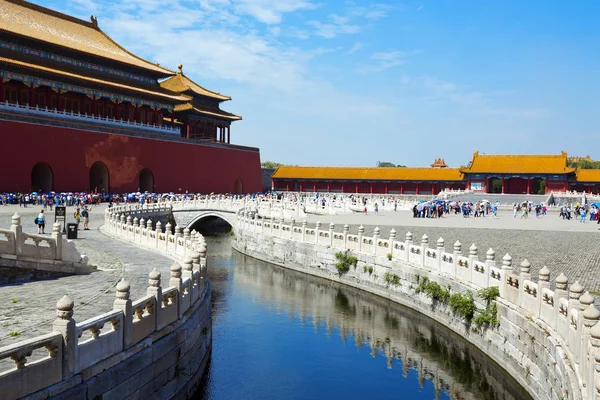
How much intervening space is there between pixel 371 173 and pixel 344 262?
4142 centimetres

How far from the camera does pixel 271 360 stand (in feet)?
44.6

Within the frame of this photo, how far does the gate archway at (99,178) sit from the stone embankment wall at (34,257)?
29.2 m

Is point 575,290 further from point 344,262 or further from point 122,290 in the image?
point 344,262

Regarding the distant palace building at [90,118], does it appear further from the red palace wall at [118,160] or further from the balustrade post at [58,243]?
the balustrade post at [58,243]

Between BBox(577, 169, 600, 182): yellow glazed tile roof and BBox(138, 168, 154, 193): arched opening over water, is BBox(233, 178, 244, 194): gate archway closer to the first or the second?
BBox(138, 168, 154, 193): arched opening over water

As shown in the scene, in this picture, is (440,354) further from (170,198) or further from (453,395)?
(170,198)

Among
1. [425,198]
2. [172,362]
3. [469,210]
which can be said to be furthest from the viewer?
[425,198]

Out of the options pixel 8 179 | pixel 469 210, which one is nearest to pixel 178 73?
pixel 8 179

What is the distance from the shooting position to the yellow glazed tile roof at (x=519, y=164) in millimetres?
56562

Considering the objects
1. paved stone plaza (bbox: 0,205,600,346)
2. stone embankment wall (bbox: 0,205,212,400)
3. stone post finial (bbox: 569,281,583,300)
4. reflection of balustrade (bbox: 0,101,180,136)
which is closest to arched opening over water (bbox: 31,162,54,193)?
reflection of balustrade (bbox: 0,101,180,136)

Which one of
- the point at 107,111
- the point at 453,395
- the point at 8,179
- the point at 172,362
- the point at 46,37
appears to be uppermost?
the point at 46,37

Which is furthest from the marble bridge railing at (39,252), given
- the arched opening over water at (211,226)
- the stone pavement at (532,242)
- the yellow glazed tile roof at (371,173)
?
the yellow glazed tile roof at (371,173)

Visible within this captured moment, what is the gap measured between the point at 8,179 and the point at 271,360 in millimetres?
28238

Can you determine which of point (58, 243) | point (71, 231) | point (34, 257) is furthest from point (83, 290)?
point (71, 231)
